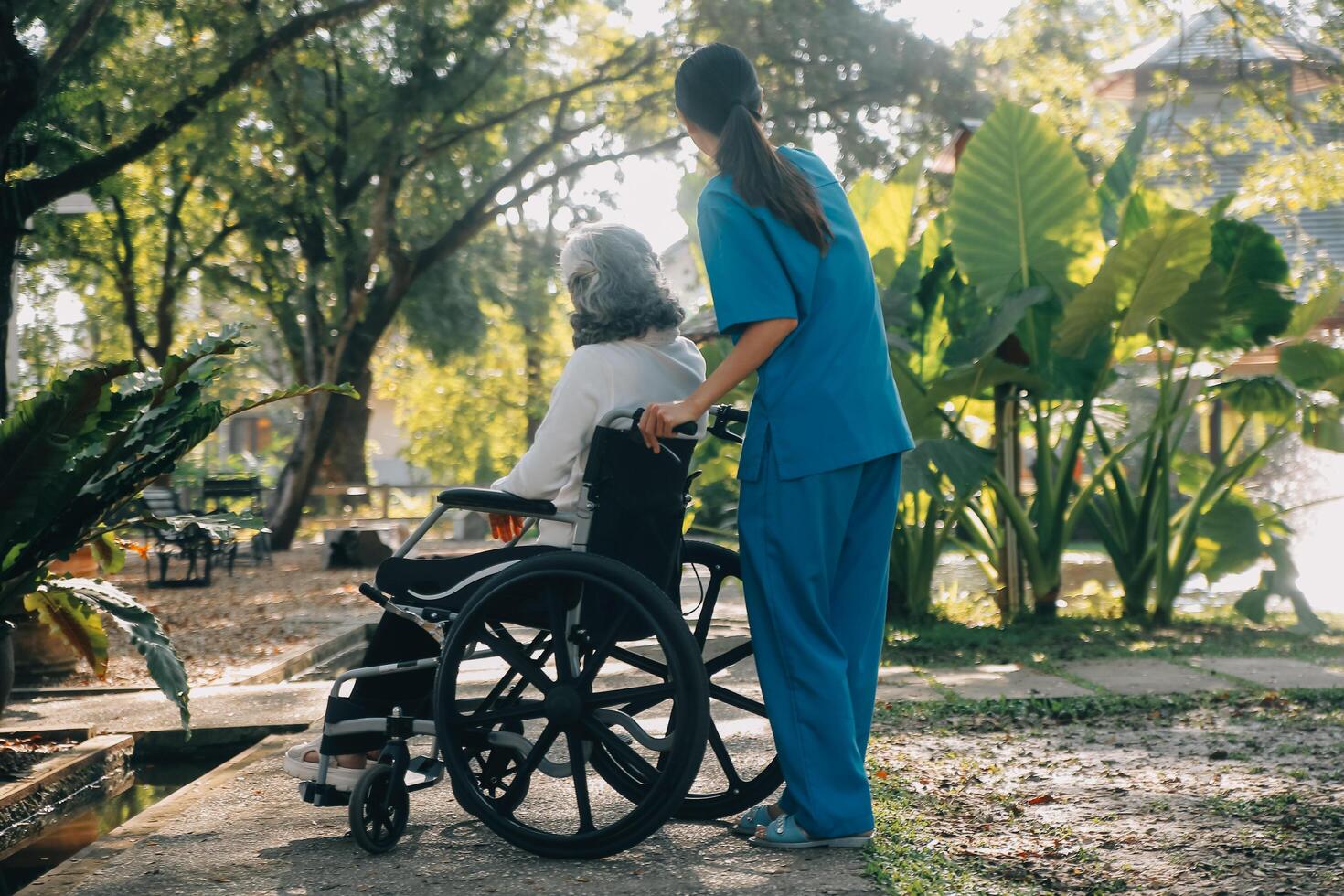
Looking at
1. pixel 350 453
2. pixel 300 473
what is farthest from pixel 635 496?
pixel 350 453

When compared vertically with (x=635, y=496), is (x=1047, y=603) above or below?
below

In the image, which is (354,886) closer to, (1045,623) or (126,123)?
(1045,623)

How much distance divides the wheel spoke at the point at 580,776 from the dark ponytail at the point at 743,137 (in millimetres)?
1332

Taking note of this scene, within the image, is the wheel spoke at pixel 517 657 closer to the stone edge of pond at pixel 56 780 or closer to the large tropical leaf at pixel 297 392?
the large tropical leaf at pixel 297 392

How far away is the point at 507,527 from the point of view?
3934 mm

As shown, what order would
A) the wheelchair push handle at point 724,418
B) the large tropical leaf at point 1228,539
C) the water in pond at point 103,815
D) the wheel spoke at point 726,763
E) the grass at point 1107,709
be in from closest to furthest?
1. the wheelchair push handle at point 724,418
2. the wheel spoke at point 726,763
3. the water in pond at point 103,815
4. the grass at point 1107,709
5. the large tropical leaf at point 1228,539

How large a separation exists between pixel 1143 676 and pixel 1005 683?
709 mm

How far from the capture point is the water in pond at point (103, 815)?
4.22 meters

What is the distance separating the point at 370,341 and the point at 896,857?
17.5 meters

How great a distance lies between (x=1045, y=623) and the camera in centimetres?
890

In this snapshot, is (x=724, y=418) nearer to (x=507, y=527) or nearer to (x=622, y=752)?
(x=507, y=527)

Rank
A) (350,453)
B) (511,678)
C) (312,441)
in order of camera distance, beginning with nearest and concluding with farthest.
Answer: (511,678) < (312,441) < (350,453)

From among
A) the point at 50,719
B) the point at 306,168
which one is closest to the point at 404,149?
the point at 306,168

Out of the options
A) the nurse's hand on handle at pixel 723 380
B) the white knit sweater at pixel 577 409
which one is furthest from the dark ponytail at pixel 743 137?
the white knit sweater at pixel 577 409
